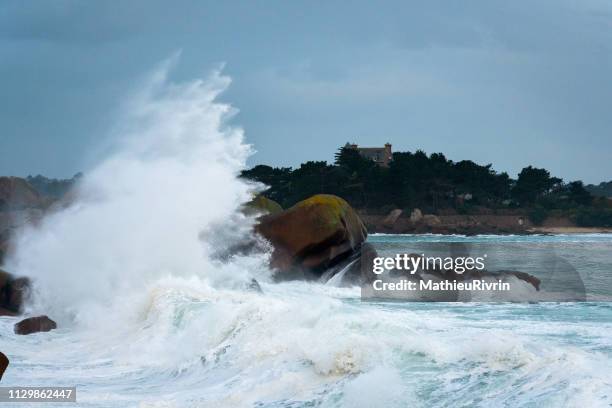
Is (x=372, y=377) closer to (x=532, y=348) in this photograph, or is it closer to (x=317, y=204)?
(x=532, y=348)

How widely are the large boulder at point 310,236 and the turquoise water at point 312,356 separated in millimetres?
5219

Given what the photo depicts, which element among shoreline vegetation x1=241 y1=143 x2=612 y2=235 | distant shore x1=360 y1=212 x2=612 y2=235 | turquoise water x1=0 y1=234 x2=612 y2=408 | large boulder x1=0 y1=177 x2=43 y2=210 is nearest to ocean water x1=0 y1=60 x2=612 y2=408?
→ turquoise water x1=0 y1=234 x2=612 y2=408

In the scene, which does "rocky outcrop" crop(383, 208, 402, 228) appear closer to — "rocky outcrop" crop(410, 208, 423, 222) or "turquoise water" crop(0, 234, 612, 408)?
"rocky outcrop" crop(410, 208, 423, 222)

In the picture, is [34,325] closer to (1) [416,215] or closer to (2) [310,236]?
(2) [310,236]

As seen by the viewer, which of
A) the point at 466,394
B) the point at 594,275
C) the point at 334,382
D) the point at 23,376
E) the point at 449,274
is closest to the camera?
the point at 466,394

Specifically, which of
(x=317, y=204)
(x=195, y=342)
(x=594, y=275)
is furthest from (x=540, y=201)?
(x=195, y=342)

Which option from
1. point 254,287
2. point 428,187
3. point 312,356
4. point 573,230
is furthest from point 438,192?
point 312,356

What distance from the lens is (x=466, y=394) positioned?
855cm

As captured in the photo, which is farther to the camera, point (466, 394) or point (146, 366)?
point (146, 366)

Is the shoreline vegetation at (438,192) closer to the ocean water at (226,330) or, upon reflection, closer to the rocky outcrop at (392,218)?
the rocky outcrop at (392,218)

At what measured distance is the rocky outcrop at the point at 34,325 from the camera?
14375 mm

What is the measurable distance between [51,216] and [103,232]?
2.33 metres

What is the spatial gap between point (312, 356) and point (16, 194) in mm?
24052

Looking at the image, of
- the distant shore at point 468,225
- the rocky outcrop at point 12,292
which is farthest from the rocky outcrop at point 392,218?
the rocky outcrop at point 12,292
